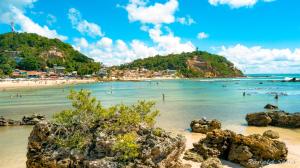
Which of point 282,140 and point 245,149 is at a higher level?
point 245,149

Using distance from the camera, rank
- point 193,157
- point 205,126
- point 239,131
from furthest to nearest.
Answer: point 239,131, point 205,126, point 193,157

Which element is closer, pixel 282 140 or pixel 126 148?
pixel 126 148

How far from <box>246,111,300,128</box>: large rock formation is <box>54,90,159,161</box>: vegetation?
18.2 metres

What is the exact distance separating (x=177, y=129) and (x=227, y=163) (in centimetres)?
1082

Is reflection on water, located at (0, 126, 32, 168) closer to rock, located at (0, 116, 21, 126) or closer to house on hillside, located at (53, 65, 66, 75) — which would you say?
rock, located at (0, 116, 21, 126)

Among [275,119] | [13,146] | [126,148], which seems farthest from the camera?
[275,119]

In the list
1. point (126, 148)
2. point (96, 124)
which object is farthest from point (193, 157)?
point (126, 148)

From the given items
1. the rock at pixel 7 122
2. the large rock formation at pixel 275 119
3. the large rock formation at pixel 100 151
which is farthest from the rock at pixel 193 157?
the rock at pixel 7 122

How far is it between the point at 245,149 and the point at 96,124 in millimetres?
7806

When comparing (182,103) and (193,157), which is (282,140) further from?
(182,103)

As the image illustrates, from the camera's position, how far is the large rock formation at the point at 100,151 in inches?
388

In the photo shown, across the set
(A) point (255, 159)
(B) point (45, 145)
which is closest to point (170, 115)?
(A) point (255, 159)

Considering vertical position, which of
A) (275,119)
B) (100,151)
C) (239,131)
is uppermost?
(100,151)

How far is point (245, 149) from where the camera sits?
15305 mm
